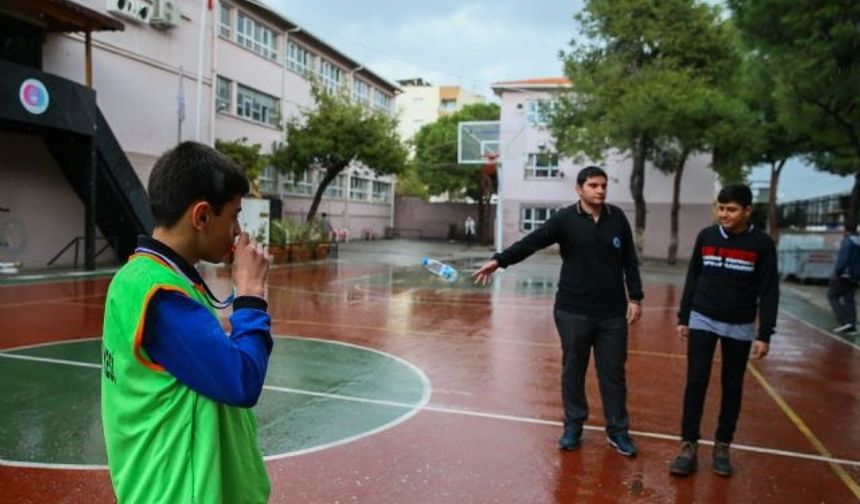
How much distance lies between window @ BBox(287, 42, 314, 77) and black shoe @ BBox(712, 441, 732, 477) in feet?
104

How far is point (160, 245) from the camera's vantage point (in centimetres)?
178

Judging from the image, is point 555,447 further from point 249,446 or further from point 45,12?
point 45,12

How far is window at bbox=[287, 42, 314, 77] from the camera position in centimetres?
3406

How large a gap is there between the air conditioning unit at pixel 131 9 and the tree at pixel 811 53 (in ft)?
52.8

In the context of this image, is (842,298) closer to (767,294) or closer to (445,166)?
(767,294)

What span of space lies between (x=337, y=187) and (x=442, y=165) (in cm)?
772

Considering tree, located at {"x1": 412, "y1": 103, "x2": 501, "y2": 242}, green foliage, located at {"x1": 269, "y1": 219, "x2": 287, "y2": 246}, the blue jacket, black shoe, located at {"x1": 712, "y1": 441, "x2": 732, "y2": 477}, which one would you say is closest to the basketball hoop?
tree, located at {"x1": 412, "y1": 103, "x2": 501, "y2": 242}

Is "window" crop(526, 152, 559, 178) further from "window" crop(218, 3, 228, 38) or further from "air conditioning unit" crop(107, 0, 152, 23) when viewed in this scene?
"air conditioning unit" crop(107, 0, 152, 23)

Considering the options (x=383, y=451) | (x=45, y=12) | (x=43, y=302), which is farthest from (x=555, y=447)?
(x=45, y=12)

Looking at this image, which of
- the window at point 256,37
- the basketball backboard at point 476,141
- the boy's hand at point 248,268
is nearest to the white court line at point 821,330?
the boy's hand at point 248,268

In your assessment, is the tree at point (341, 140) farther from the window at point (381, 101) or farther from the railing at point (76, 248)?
the window at point (381, 101)

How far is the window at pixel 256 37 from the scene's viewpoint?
1167 inches

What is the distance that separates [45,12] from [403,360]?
13.3 meters

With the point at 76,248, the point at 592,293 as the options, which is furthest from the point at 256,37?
the point at 592,293
